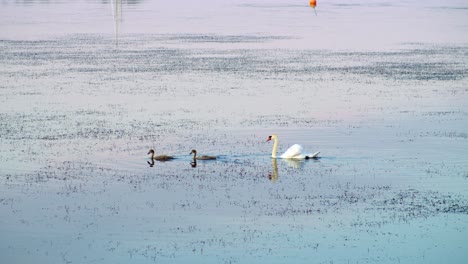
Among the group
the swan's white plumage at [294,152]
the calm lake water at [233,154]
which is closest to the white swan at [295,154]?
the swan's white plumage at [294,152]

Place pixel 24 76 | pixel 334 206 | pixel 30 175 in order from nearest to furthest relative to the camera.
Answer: pixel 334 206 → pixel 30 175 → pixel 24 76

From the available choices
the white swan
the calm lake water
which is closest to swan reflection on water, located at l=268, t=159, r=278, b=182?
the calm lake water

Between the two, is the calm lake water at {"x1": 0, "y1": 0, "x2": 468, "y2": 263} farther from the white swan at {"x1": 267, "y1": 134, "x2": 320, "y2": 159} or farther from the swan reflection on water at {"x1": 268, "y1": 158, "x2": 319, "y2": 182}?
the white swan at {"x1": 267, "y1": 134, "x2": 320, "y2": 159}

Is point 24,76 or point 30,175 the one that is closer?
point 30,175

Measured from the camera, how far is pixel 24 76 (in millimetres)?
34375

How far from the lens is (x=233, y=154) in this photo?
69.8ft

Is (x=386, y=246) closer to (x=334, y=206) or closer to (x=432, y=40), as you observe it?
(x=334, y=206)

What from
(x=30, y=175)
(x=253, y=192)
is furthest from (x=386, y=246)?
(x=30, y=175)

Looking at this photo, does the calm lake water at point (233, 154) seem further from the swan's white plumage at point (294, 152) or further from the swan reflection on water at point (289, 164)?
the swan's white plumage at point (294, 152)

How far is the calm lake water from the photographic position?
48.5 ft

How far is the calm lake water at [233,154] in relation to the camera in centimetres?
1477

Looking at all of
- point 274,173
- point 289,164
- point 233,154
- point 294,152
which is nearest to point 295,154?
point 294,152

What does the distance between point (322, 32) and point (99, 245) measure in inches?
1683

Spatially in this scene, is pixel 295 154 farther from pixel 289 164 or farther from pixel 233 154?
pixel 233 154
